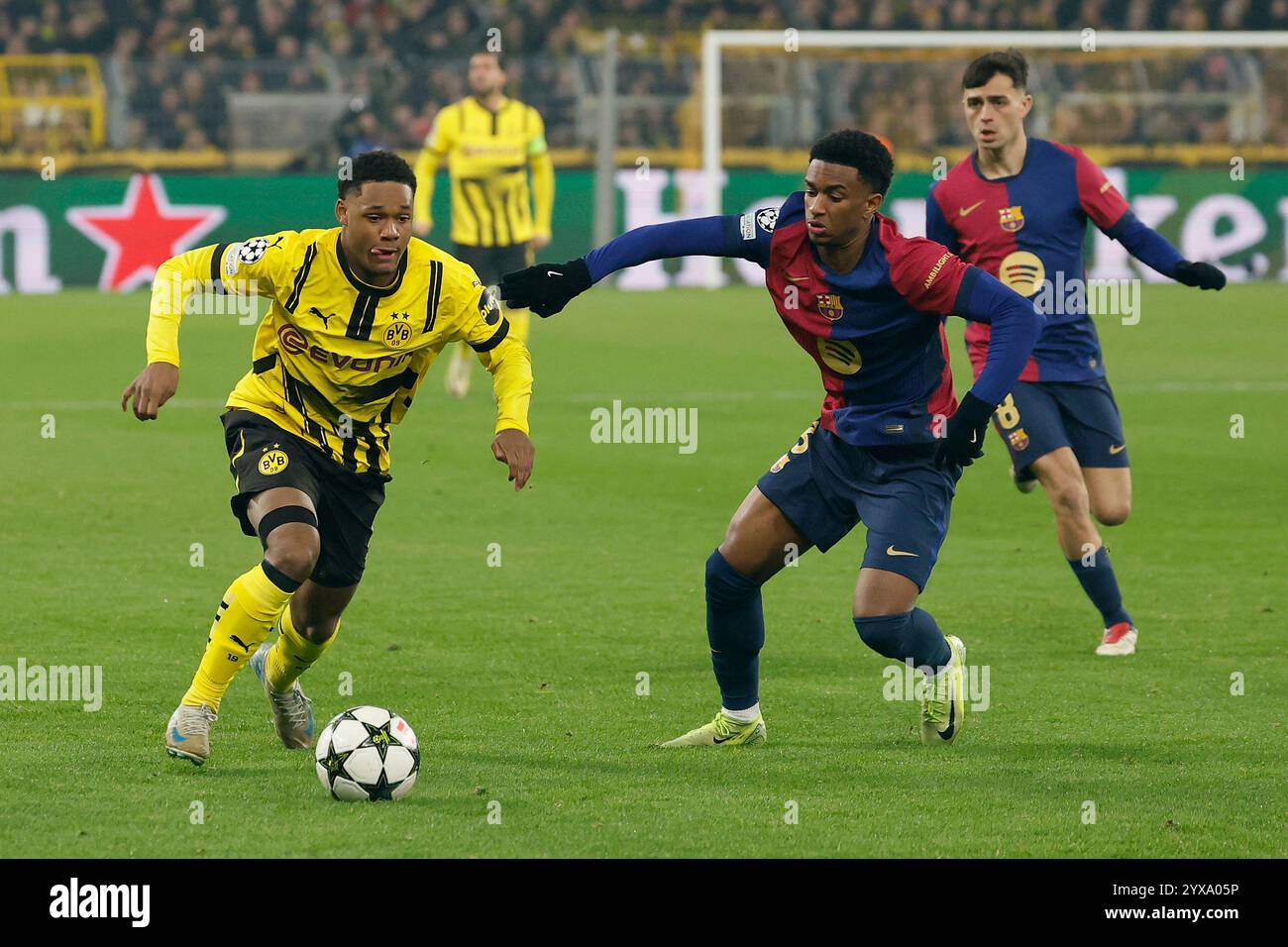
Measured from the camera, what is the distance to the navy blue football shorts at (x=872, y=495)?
246 inches

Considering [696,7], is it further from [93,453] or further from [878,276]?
[878,276]

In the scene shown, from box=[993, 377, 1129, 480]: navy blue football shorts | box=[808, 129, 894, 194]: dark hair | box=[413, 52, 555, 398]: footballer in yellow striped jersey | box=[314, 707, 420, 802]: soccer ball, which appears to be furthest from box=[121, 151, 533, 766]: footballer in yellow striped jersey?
box=[413, 52, 555, 398]: footballer in yellow striped jersey

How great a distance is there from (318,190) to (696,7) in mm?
9778

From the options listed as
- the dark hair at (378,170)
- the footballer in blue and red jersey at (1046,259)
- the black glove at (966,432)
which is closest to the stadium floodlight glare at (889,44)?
the footballer in blue and red jersey at (1046,259)

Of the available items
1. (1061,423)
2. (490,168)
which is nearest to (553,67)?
(490,168)

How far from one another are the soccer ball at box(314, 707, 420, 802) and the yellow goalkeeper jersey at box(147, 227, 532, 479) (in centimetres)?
103

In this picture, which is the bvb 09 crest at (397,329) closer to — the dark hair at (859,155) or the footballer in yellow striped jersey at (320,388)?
the footballer in yellow striped jersey at (320,388)

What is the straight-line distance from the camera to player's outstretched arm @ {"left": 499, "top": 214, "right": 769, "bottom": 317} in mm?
6164

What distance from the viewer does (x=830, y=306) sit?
6.21 metres

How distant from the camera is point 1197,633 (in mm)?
8430

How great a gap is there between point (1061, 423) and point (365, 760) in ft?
12.5

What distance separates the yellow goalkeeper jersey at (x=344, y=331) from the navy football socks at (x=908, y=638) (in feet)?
4.08

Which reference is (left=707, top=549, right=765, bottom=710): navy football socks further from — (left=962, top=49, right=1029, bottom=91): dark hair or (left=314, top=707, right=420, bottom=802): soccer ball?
(left=962, top=49, right=1029, bottom=91): dark hair
